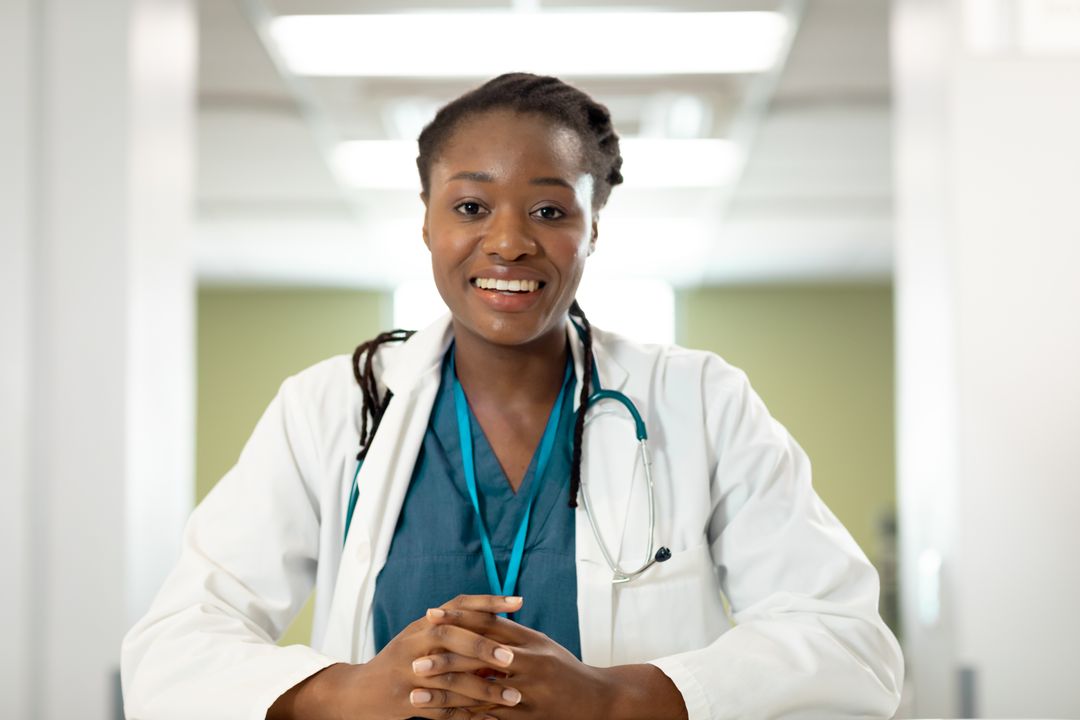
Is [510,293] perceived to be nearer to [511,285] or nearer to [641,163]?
[511,285]

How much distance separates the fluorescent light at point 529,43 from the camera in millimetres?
2932

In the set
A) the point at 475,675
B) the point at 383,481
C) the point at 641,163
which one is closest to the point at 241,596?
the point at 383,481

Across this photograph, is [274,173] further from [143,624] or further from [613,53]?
[143,624]

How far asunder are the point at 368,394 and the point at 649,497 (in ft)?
1.20

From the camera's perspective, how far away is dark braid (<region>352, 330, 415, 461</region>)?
4.33 ft

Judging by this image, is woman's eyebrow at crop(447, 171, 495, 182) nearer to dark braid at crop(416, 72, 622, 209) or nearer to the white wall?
dark braid at crop(416, 72, 622, 209)

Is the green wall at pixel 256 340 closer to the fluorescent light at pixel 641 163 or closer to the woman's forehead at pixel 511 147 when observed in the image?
the fluorescent light at pixel 641 163

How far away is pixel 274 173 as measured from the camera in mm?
4727

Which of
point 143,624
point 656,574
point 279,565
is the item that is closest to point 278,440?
point 279,565

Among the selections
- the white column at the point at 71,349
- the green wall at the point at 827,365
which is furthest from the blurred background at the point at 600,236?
the green wall at the point at 827,365

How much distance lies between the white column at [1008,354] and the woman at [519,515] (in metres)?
0.99

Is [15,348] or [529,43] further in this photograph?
[529,43]

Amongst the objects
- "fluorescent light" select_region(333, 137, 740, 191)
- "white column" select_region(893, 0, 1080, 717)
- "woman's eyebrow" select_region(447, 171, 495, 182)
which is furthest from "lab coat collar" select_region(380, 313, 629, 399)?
"fluorescent light" select_region(333, 137, 740, 191)

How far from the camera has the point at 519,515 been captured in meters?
1.30
